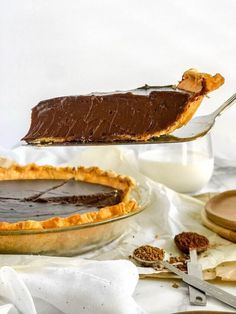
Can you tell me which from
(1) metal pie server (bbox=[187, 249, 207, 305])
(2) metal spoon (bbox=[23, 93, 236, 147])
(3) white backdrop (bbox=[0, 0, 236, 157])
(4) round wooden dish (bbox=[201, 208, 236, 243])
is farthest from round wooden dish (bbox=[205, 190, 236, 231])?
(3) white backdrop (bbox=[0, 0, 236, 157])

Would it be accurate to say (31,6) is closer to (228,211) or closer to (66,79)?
(66,79)

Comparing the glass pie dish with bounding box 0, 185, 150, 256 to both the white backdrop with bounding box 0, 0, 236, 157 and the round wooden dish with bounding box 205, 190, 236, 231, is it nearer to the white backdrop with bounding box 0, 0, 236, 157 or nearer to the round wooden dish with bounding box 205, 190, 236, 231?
the round wooden dish with bounding box 205, 190, 236, 231

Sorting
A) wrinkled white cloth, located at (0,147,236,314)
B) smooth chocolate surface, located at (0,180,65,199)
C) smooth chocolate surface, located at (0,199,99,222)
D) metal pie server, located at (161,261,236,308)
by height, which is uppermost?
smooth chocolate surface, located at (0,199,99,222)

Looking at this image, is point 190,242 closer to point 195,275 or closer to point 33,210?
point 195,275

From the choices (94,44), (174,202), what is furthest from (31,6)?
(174,202)

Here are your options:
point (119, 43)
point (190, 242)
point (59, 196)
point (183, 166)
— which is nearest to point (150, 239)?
point (190, 242)

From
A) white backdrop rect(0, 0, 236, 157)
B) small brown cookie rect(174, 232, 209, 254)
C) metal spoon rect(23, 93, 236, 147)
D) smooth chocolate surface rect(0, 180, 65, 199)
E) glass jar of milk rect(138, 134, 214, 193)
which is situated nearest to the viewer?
metal spoon rect(23, 93, 236, 147)

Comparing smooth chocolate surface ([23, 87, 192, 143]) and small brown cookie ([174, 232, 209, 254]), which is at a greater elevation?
smooth chocolate surface ([23, 87, 192, 143])
